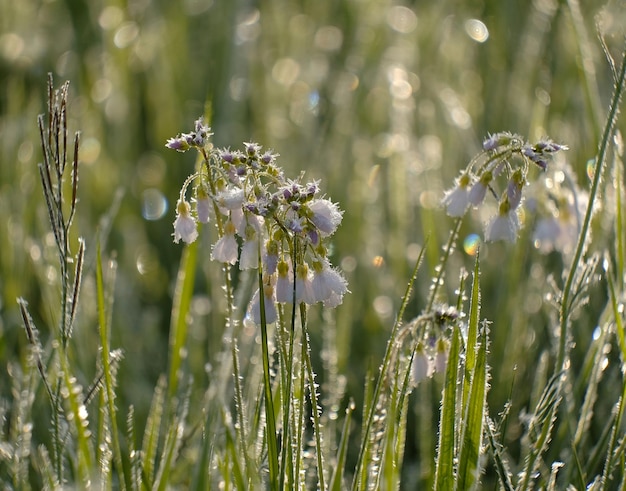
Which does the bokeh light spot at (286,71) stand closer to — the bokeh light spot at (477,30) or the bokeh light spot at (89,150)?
the bokeh light spot at (477,30)

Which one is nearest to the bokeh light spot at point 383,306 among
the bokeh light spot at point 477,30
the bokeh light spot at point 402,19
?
the bokeh light spot at point 477,30

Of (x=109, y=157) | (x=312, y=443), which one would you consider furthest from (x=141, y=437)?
(x=109, y=157)

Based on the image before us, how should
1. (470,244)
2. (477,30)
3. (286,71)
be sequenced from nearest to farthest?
(470,244) → (477,30) → (286,71)

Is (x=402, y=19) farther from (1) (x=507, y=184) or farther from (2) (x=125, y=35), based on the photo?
(1) (x=507, y=184)

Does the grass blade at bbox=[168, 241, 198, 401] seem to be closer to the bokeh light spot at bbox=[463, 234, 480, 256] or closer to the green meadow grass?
the green meadow grass

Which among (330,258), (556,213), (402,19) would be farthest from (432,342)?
(402,19)

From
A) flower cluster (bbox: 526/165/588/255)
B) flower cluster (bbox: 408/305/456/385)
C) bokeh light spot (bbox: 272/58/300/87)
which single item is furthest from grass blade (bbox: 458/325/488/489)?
bokeh light spot (bbox: 272/58/300/87)

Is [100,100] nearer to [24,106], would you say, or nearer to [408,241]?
[24,106]
